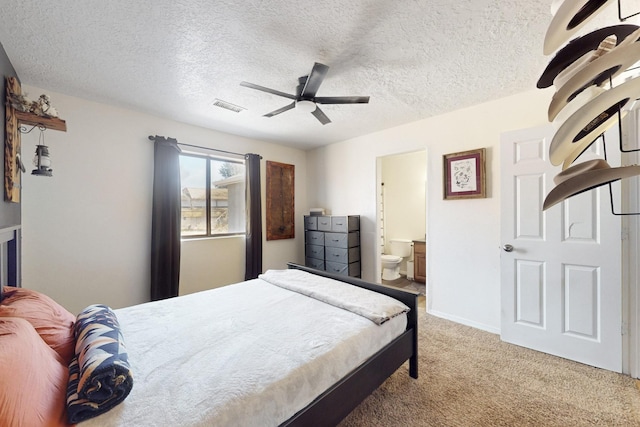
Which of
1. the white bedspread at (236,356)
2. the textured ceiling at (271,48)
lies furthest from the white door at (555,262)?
the white bedspread at (236,356)

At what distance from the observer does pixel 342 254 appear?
388 centimetres

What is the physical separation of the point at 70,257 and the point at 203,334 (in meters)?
2.18

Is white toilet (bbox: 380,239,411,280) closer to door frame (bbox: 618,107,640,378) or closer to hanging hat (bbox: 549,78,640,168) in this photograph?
door frame (bbox: 618,107,640,378)

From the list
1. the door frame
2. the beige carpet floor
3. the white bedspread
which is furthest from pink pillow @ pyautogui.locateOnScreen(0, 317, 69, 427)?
the door frame

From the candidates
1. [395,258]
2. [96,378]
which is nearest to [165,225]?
[96,378]

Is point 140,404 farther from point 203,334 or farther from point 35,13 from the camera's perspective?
point 35,13

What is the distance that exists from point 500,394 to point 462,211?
72.6 inches

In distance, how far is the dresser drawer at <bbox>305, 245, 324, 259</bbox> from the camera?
4.18 meters

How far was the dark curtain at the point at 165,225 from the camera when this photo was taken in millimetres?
3045

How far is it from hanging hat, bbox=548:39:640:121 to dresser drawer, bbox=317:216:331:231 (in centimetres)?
338

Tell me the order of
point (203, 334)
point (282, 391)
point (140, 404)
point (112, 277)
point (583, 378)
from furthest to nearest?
point (112, 277), point (583, 378), point (203, 334), point (282, 391), point (140, 404)

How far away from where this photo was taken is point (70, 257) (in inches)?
103

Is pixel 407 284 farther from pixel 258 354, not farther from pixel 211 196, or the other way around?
pixel 258 354

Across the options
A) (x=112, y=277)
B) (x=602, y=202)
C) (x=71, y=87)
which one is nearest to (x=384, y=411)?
(x=602, y=202)
